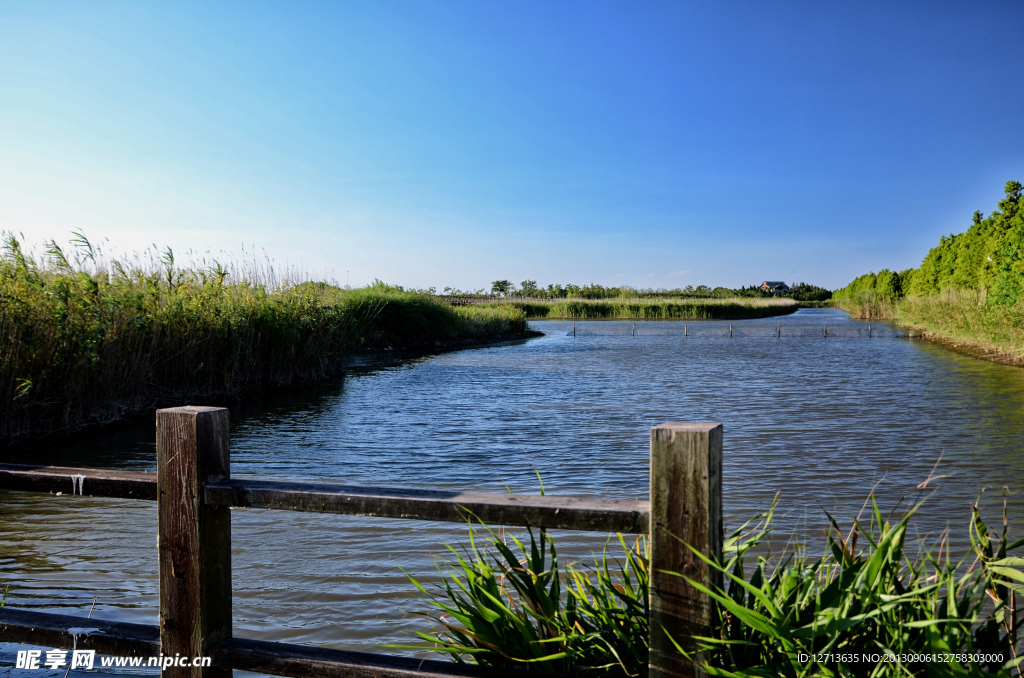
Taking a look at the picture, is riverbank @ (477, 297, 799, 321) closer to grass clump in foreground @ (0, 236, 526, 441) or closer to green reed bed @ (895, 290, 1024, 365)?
green reed bed @ (895, 290, 1024, 365)

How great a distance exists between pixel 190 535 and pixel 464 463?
5.50 meters

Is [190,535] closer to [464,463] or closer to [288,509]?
[288,509]

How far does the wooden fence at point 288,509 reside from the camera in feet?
6.01

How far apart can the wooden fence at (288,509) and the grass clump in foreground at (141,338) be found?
6830 millimetres

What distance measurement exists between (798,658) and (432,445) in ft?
22.3

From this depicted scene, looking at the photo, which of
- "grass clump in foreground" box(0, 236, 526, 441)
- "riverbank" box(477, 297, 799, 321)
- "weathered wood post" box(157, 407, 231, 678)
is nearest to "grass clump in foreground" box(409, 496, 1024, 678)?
"weathered wood post" box(157, 407, 231, 678)

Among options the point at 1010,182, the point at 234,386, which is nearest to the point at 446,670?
the point at 234,386

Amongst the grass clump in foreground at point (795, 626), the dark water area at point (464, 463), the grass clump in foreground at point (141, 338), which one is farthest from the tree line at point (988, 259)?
the grass clump in foreground at point (795, 626)

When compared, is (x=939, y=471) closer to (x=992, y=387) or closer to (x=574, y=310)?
(x=992, y=387)

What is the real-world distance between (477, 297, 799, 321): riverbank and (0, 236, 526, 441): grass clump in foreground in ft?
131

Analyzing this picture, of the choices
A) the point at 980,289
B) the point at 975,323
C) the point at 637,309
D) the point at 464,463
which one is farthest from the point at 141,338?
the point at 637,309

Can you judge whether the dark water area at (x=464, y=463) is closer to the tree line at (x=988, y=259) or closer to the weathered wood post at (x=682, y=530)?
the weathered wood post at (x=682, y=530)

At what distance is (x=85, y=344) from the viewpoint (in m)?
8.89

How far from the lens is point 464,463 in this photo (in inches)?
296
